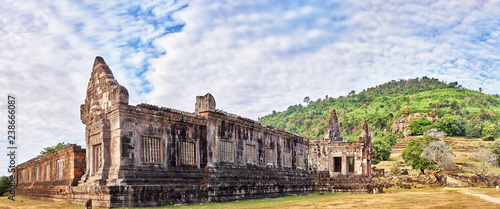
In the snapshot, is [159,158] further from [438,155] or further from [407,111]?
[407,111]

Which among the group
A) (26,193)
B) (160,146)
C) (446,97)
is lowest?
(26,193)

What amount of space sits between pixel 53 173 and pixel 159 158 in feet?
36.0

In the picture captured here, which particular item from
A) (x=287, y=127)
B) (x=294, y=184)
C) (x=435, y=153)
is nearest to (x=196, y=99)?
(x=294, y=184)

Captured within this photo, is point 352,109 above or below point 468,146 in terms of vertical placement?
above

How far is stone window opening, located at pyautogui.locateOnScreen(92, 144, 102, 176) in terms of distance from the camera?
18.4m

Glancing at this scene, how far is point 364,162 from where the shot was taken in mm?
32594

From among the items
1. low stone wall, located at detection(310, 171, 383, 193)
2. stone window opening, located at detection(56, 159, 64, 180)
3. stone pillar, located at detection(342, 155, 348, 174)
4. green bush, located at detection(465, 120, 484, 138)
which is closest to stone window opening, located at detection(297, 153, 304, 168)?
low stone wall, located at detection(310, 171, 383, 193)

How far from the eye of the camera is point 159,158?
1823 cm

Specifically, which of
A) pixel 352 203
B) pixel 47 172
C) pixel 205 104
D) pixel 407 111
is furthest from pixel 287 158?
pixel 407 111

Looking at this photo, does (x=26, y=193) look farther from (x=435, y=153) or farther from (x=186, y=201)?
(x=435, y=153)

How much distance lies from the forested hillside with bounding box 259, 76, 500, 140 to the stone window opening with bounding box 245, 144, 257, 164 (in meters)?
89.7

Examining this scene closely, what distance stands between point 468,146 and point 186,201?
8727 centimetres

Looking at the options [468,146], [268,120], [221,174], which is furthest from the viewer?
[268,120]

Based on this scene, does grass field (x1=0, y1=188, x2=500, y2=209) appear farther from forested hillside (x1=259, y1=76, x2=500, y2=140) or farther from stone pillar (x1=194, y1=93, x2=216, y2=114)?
forested hillside (x1=259, y1=76, x2=500, y2=140)
